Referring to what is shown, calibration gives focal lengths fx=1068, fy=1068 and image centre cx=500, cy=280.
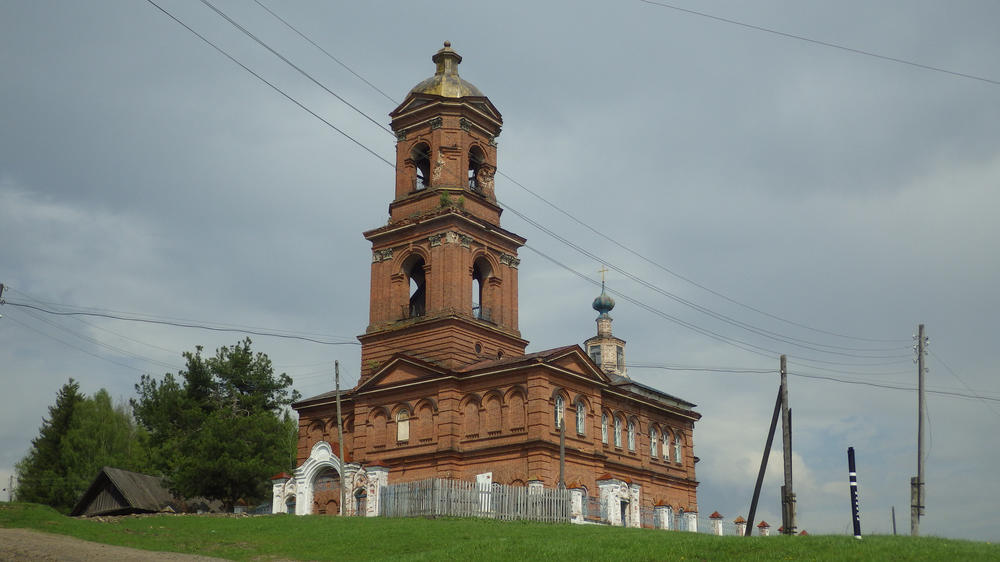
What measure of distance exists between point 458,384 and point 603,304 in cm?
2974

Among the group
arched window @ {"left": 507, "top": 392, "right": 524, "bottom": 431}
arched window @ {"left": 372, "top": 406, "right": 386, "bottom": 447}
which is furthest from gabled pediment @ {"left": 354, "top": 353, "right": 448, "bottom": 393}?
arched window @ {"left": 507, "top": 392, "right": 524, "bottom": 431}

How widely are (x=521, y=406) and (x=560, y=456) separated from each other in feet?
10.7

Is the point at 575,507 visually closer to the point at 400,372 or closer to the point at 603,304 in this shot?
the point at 400,372

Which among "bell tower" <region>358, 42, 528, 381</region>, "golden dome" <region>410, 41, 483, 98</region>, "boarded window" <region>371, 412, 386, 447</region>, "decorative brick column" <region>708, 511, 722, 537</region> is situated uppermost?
"golden dome" <region>410, 41, 483, 98</region>

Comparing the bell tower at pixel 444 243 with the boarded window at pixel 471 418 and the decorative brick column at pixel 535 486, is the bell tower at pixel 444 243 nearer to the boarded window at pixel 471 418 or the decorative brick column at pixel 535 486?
the boarded window at pixel 471 418

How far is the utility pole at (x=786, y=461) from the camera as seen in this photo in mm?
36719

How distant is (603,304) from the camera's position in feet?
251

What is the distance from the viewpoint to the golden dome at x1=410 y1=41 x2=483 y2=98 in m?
55.3

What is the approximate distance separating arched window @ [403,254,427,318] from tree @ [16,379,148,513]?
21107mm

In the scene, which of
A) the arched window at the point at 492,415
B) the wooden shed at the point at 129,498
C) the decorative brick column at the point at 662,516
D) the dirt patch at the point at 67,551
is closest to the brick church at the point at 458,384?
the arched window at the point at 492,415

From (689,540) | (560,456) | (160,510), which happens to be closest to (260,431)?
(160,510)

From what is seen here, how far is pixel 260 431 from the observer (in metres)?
51.2

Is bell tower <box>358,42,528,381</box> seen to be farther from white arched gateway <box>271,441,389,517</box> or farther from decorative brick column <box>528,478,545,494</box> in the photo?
decorative brick column <box>528,478,545,494</box>

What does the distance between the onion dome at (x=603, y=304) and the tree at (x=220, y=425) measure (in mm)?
26855
